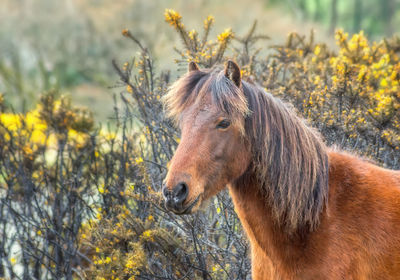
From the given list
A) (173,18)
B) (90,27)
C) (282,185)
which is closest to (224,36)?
(173,18)

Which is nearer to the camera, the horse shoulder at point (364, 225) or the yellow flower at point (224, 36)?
the horse shoulder at point (364, 225)

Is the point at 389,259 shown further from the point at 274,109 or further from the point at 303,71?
the point at 303,71

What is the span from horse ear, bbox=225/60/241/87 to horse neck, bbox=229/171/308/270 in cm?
57

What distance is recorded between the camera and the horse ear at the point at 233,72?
277 cm

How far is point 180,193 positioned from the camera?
2.46 meters

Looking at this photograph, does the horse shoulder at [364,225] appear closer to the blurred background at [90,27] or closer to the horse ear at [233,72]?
the horse ear at [233,72]

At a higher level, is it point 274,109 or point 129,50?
point 129,50

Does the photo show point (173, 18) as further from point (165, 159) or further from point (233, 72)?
point (233, 72)

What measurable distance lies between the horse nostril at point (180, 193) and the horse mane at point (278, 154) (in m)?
0.51

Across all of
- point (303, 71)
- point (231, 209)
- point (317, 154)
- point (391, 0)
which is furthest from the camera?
point (391, 0)

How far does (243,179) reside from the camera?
9.37 ft

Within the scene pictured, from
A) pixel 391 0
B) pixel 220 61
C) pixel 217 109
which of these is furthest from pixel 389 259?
pixel 391 0

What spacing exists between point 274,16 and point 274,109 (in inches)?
843

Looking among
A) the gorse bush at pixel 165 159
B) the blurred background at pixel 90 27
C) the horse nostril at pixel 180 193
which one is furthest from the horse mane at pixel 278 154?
the blurred background at pixel 90 27
